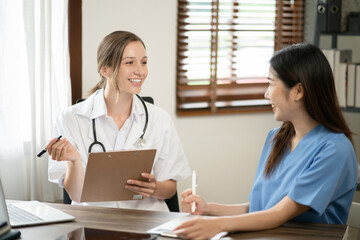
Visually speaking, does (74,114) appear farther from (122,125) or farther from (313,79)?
(313,79)

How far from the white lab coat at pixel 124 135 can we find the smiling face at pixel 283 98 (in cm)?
70

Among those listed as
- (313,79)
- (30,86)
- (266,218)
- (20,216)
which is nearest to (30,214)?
(20,216)

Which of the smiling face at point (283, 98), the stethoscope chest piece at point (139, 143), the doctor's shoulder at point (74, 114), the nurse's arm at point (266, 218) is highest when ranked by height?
the smiling face at point (283, 98)

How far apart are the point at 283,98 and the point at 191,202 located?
0.47 metres

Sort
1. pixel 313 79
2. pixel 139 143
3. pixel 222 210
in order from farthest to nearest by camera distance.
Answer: pixel 139 143
pixel 222 210
pixel 313 79

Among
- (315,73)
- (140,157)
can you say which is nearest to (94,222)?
(140,157)

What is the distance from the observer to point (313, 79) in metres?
1.80

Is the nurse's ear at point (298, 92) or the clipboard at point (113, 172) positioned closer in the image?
the nurse's ear at point (298, 92)

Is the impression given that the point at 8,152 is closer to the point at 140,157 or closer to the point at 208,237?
the point at 140,157

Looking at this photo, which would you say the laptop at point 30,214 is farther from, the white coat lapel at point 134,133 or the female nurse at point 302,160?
the white coat lapel at point 134,133

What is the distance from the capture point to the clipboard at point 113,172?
196 centimetres

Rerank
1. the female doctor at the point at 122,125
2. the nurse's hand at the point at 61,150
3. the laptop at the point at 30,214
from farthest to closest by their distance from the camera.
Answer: the female doctor at the point at 122,125, the nurse's hand at the point at 61,150, the laptop at the point at 30,214

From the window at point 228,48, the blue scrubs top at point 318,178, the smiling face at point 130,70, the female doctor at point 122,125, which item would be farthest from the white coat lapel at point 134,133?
the window at point 228,48

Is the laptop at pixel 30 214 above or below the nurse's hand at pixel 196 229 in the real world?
below
